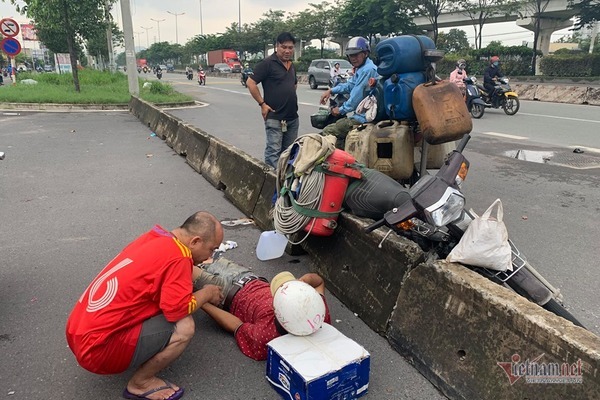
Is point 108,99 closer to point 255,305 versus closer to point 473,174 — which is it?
point 473,174

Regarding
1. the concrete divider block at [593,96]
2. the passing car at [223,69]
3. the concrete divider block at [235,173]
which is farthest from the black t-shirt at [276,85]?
the passing car at [223,69]

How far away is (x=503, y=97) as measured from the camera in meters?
13.9

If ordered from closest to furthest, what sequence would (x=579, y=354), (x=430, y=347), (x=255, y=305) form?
(x=579, y=354) → (x=430, y=347) → (x=255, y=305)

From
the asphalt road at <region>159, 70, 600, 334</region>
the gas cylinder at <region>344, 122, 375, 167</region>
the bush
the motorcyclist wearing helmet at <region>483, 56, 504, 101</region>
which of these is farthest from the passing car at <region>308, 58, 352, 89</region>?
the gas cylinder at <region>344, 122, 375, 167</region>

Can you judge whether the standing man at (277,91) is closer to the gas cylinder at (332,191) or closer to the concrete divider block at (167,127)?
the gas cylinder at (332,191)

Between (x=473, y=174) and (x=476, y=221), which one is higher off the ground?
(x=476, y=221)

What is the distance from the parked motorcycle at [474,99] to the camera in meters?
13.0

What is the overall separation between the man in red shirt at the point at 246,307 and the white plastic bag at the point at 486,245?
2.86 ft

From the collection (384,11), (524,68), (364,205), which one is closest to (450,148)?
(364,205)

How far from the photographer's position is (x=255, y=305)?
3.02 metres

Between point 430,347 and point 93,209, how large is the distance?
4.44 m

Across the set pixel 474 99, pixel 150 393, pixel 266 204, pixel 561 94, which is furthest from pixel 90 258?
pixel 561 94

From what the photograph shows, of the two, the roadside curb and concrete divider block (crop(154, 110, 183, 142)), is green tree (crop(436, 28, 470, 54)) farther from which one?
the roadside curb

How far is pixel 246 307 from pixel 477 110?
40.1ft
